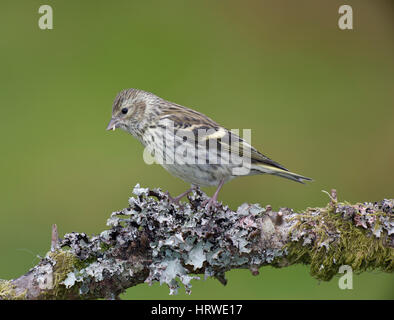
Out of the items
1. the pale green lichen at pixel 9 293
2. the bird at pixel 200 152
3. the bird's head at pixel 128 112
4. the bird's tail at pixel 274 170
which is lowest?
the pale green lichen at pixel 9 293

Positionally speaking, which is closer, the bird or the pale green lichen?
the pale green lichen

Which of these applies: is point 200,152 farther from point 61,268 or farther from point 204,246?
point 61,268

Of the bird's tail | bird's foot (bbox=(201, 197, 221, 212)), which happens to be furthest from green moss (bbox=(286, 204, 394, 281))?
the bird's tail

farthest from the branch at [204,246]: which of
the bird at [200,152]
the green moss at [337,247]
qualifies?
the bird at [200,152]

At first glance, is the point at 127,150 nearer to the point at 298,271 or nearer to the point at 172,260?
the point at 298,271

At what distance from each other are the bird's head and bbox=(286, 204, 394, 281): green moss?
76.0 inches

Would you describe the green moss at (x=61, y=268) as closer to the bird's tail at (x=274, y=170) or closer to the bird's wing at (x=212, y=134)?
the bird's wing at (x=212, y=134)

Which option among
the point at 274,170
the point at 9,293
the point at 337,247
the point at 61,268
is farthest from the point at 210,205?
the point at 274,170

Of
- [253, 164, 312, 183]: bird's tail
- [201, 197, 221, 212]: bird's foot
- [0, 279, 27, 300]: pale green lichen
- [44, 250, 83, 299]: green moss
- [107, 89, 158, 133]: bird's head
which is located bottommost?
[0, 279, 27, 300]: pale green lichen

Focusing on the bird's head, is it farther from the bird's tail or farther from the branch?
the branch

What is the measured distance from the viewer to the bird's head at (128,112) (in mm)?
A: 4973

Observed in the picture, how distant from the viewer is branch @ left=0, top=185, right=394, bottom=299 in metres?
3.38

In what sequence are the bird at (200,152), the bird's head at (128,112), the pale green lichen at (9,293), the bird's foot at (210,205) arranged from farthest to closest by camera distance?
1. the bird's head at (128,112)
2. the bird at (200,152)
3. the bird's foot at (210,205)
4. the pale green lichen at (9,293)

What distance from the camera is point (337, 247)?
3.42 meters
